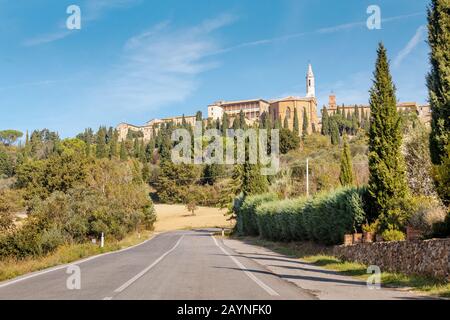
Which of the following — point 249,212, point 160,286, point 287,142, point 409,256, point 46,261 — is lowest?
point 46,261

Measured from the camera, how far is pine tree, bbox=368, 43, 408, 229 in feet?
60.4

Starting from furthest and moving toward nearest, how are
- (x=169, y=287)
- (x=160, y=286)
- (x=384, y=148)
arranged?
(x=384, y=148) → (x=160, y=286) → (x=169, y=287)

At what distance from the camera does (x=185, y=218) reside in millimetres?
93938

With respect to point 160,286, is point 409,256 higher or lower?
higher

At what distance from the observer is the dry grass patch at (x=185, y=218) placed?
86125 millimetres

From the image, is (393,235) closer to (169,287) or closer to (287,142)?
(169,287)

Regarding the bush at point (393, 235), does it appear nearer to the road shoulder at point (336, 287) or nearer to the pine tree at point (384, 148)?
the pine tree at point (384, 148)

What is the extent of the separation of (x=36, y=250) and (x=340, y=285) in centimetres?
2177

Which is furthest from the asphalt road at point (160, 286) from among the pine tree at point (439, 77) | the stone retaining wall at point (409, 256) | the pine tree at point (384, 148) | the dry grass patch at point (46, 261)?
the pine tree at point (439, 77)

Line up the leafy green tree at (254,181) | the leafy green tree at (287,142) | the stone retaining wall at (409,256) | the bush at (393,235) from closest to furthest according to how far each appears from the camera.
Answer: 1. the stone retaining wall at (409,256)
2. the bush at (393,235)
3. the leafy green tree at (254,181)
4. the leafy green tree at (287,142)

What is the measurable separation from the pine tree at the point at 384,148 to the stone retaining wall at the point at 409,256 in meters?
1.94

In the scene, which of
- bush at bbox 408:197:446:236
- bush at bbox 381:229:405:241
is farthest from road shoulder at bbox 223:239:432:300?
bush at bbox 408:197:446:236

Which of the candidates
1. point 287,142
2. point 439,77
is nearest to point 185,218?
point 287,142

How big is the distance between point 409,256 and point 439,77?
6.69m
